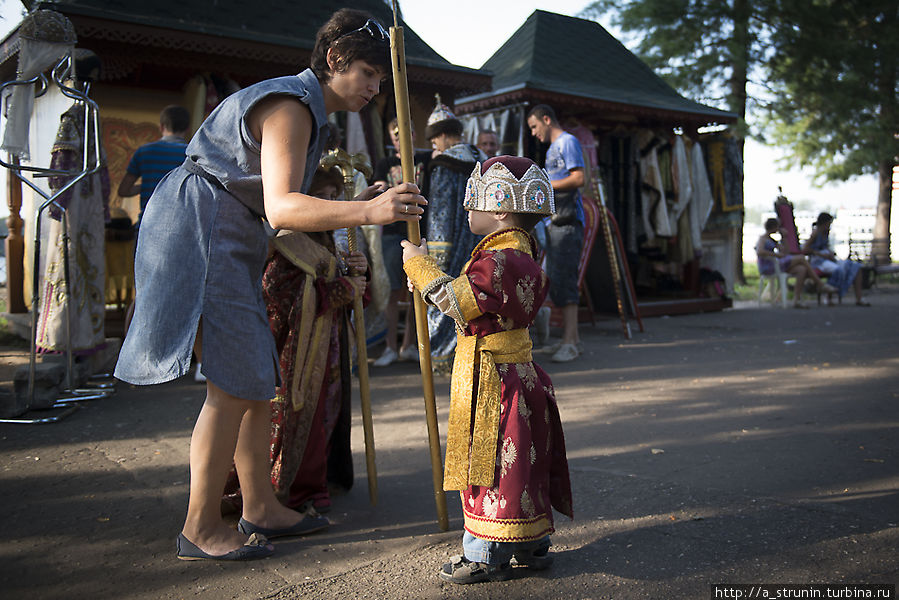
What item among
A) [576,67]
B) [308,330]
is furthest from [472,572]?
[576,67]

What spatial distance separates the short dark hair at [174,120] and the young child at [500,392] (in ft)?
13.5

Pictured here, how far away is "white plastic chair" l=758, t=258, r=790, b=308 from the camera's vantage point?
487 inches

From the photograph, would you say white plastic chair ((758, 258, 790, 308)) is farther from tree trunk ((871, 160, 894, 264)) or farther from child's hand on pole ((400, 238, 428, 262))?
child's hand on pole ((400, 238, 428, 262))

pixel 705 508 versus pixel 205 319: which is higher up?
pixel 205 319

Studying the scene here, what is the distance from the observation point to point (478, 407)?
2.59m

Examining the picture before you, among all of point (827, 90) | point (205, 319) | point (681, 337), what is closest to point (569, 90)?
point (681, 337)

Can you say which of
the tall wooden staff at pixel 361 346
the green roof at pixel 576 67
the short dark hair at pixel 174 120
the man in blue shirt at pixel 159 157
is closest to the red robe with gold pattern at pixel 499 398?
the tall wooden staff at pixel 361 346

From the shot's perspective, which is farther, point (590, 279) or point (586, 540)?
point (590, 279)

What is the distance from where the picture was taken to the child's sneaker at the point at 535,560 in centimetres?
261

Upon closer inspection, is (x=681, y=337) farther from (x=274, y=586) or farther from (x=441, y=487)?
(x=274, y=586)

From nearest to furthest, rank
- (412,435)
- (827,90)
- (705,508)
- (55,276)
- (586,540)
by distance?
(586,540) → (705,508) → (412,435) → (55,276) → (827,90)

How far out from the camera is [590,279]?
394 inches

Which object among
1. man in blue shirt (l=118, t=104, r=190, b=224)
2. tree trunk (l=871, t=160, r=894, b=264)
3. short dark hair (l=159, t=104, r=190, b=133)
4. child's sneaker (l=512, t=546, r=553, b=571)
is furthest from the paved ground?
tree trunk (l=871, t=160, r=894, b=264)

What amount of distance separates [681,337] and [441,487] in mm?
6290
